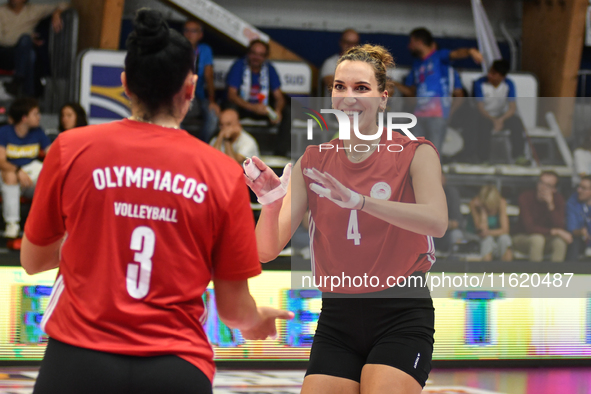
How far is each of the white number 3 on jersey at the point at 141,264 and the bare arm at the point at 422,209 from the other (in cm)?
102

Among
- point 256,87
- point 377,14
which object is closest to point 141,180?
point 256,87

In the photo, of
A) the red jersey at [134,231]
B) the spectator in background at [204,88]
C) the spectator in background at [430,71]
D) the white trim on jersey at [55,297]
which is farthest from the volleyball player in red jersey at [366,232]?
the spectator in background at [430,71]

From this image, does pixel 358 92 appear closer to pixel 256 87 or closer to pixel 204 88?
pixel 256 87

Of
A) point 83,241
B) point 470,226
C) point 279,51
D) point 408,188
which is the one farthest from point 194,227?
point 279,51

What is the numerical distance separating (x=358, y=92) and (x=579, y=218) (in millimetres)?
5343

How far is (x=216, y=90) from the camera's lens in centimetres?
912

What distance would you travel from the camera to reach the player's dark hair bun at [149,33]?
5.44 ft

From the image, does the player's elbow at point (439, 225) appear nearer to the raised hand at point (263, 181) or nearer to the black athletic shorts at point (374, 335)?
the black athletic shorts at point (374, 335)

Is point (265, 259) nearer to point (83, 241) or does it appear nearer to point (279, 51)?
point (83, 241)

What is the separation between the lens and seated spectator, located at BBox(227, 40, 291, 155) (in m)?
8.16

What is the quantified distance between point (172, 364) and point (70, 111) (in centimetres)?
555

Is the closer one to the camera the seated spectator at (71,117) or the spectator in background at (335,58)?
the seated spectator at (71,117)

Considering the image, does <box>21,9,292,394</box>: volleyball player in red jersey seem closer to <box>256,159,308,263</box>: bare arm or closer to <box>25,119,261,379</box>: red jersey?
<box>25,119,261,379</box>: red jersey

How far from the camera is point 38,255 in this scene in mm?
1771
